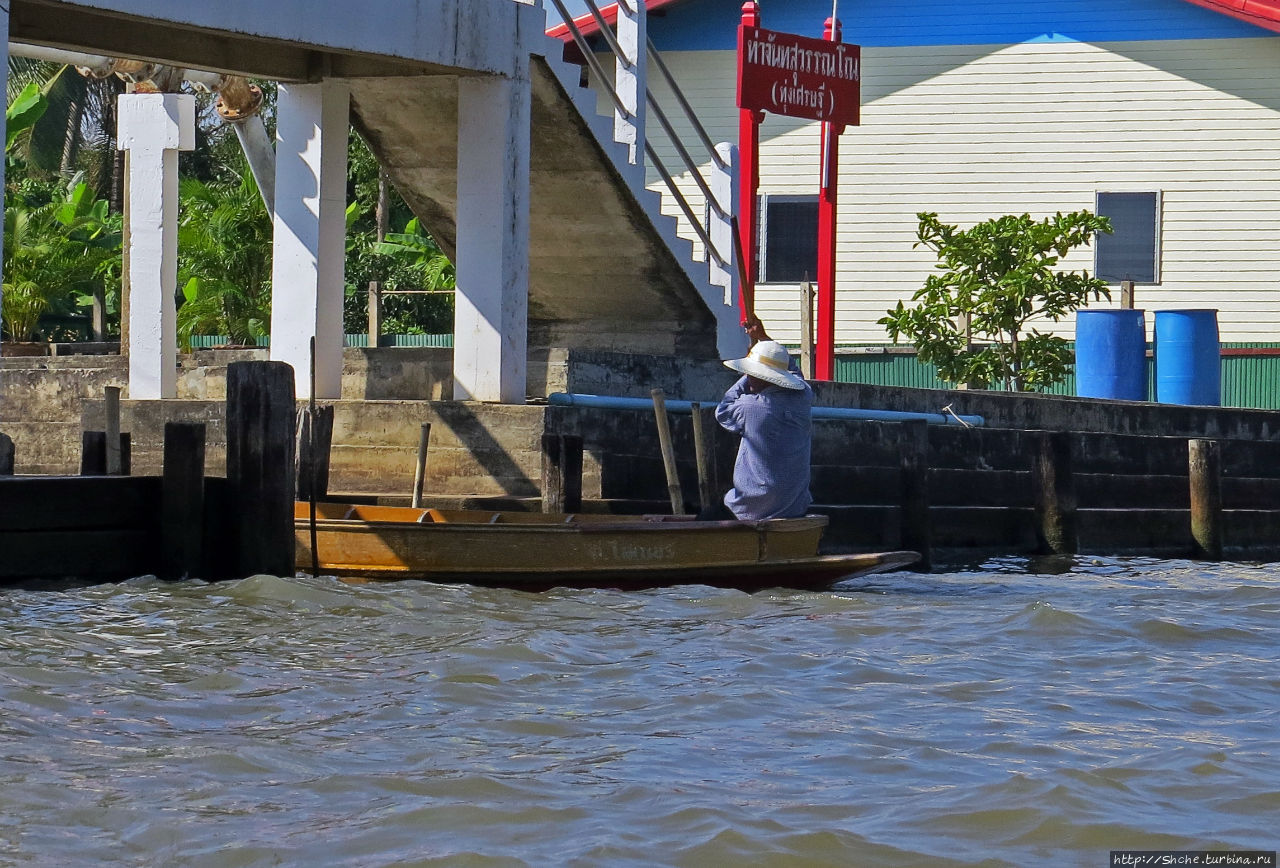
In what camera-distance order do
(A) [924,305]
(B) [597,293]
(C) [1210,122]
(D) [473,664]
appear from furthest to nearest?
(C) [1210,122], (A) [924,305], (B) [597,293], (D) [473,664]

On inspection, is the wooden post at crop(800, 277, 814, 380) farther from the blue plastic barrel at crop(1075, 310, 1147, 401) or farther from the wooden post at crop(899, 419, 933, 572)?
the wooden post at crop(899, 419, 933, 572)

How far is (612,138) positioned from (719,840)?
9861mm

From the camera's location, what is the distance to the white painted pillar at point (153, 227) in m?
15.0

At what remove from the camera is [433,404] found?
527 inches

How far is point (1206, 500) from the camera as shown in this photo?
16.2 meters

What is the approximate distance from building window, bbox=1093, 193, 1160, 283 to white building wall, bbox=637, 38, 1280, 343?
134 millimetres

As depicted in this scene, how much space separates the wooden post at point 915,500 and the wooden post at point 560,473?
3137 millimetres

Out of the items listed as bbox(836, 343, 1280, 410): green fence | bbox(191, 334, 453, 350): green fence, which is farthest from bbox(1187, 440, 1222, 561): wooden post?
bbox(191, 334, 453, 350): green fence

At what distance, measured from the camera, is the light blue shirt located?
12109 millimetres

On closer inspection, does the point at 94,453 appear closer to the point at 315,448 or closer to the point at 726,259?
the point at 315,448

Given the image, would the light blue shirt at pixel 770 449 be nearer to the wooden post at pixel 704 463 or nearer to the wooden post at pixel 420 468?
the wooden post at pixel 704 463

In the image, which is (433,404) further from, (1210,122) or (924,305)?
(1210,122)

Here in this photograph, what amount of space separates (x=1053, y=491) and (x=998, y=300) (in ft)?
16.0

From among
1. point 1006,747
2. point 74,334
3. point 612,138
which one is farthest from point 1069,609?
point 74,334
